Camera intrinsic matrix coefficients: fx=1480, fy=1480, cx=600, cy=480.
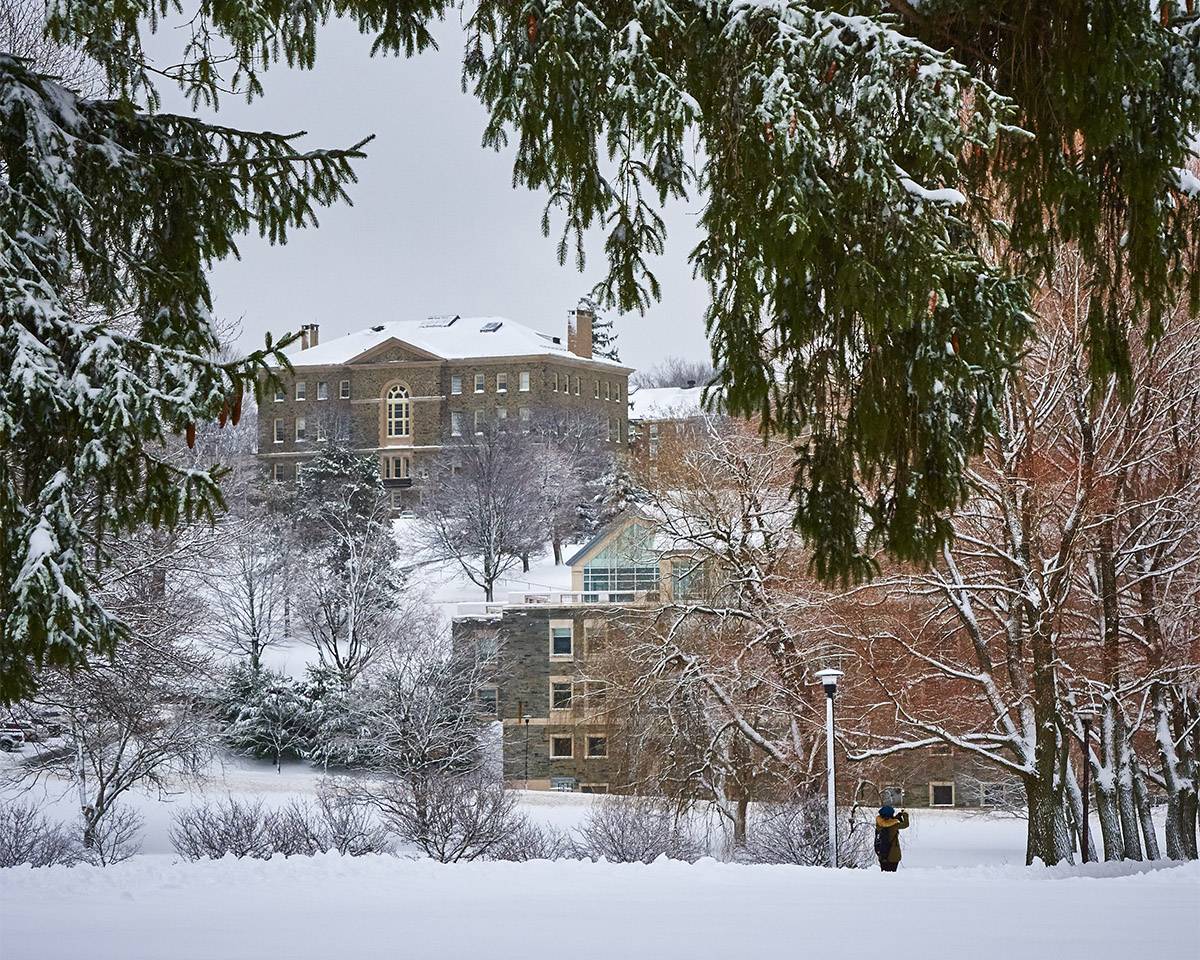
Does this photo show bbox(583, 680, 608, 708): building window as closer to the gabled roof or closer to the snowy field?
the snowy field

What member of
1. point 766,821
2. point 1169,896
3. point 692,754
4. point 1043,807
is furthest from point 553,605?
point 1169,896

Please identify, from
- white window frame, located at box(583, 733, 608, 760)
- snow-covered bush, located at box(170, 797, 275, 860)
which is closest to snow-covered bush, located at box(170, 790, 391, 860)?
snow-covered bush, located at box(170, 797, 275, 860)

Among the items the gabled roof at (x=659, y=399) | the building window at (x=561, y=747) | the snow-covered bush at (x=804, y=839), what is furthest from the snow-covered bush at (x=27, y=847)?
the gabled roof at (x=659, y=399)

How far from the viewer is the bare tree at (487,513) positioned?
233 feet

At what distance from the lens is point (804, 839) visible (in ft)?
67.4

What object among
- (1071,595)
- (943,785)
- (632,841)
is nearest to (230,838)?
(632,841)

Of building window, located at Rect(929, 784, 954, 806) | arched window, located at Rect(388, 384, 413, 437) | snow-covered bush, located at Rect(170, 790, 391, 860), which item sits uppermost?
arched window, located at Rect(388, 384, 413, 437)

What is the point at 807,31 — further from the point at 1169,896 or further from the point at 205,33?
the point at 1169,896

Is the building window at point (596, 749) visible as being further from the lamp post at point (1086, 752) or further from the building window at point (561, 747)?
the lamp post at point (1086, 752)

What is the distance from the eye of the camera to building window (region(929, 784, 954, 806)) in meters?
40.7

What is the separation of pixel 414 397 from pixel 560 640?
141ft

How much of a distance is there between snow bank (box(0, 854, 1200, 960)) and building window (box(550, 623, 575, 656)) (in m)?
32.9

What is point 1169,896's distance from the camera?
34.7 feet

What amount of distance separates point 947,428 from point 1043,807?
13.6 m
